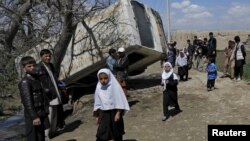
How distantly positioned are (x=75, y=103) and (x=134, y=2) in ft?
11.5

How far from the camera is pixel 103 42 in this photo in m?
13.5

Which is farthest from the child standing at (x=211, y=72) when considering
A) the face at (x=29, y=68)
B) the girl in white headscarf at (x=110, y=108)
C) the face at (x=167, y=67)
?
the face at (x=29, y=68)

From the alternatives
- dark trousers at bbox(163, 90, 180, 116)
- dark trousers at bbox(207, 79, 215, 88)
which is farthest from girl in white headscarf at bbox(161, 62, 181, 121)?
dark trousers at bbox(207, 79, 215, 88)

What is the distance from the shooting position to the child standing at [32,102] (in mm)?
6434

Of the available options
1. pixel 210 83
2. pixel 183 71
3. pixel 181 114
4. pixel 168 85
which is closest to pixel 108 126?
pixel 168 85

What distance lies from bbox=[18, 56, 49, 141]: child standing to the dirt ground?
2280 mm

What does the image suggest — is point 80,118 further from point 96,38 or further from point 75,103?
point 96,38

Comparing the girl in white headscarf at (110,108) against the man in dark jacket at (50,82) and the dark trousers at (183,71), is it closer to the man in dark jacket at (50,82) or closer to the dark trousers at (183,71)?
→ the man in dark jacket at (50,82)

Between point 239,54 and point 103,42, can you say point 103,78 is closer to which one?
point 103,42

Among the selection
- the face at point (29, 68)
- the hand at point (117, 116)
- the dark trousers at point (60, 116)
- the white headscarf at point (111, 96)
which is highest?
the face at point (29, 68)

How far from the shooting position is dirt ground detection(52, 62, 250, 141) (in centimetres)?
898

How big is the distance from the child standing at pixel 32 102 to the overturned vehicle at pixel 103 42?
6.69 metres

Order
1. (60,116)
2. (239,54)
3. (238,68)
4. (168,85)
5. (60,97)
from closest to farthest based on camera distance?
(60,97) → (60,116) → (168,85) → (239,54) → (238,68)

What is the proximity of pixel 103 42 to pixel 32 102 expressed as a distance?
7201mm
